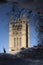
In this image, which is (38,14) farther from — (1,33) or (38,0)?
(1,33)

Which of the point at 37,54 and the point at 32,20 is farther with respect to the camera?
the point at 32,20

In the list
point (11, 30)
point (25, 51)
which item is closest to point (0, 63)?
point (25, 51)

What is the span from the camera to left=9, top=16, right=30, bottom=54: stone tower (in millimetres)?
1441

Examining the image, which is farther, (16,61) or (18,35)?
(18,35)

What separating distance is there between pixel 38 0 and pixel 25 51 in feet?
1.67

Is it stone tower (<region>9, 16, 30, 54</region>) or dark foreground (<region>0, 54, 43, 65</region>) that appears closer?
dark foreground (<region>0, 54, 43, 65</region>)

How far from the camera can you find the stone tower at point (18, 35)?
1.44 meters

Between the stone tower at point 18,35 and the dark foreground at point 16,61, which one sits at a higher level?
the stone tower at point 18,35

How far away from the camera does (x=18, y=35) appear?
1472 mm

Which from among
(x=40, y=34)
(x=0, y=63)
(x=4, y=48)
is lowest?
(x=0, y=63)

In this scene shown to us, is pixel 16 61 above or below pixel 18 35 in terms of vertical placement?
below

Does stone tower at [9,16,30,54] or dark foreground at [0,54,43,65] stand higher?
stone tower at [9,16,30,54]

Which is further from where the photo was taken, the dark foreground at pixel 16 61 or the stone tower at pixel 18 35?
the stone tower at pixel 18 35

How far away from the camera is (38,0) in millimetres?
1357
